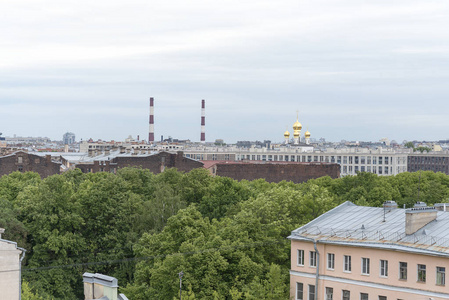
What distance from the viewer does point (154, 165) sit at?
13975 cm

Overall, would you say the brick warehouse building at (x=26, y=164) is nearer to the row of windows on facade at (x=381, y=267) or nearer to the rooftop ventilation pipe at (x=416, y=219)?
the row of windows on facade at (x=381, y=267)

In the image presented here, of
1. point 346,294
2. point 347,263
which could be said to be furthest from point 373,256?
point 346,294

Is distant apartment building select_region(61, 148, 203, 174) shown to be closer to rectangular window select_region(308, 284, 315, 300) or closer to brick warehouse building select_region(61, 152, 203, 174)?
brick warehouse building select_region(61, 152, 203, 174)

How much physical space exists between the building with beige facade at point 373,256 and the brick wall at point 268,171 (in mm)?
95957

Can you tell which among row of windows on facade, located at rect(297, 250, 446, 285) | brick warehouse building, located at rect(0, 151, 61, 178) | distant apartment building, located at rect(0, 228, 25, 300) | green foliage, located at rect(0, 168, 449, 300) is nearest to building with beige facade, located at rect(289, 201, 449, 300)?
row of windows on facade, located at rect(297, 250, 446, 285)

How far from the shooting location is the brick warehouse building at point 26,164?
138m

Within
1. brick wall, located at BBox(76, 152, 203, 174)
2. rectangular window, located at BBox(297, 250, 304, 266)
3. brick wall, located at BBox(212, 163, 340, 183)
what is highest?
brick wall, located at BBox(76, 152, 203, 174)

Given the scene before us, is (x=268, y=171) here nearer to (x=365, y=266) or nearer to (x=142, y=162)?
(x=142, y=162)

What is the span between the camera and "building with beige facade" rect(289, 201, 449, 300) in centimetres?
4578

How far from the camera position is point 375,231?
4994 cm

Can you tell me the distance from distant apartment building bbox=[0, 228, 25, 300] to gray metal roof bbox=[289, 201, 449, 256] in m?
18.7

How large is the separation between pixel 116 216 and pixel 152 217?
11.0 ft

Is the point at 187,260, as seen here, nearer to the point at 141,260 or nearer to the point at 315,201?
the point at 141,260

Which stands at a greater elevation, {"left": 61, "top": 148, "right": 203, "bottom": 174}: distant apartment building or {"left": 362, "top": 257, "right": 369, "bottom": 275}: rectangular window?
{"left": 61, "top": 148, "right": 203, "bottom": 174}: distant apartment building
